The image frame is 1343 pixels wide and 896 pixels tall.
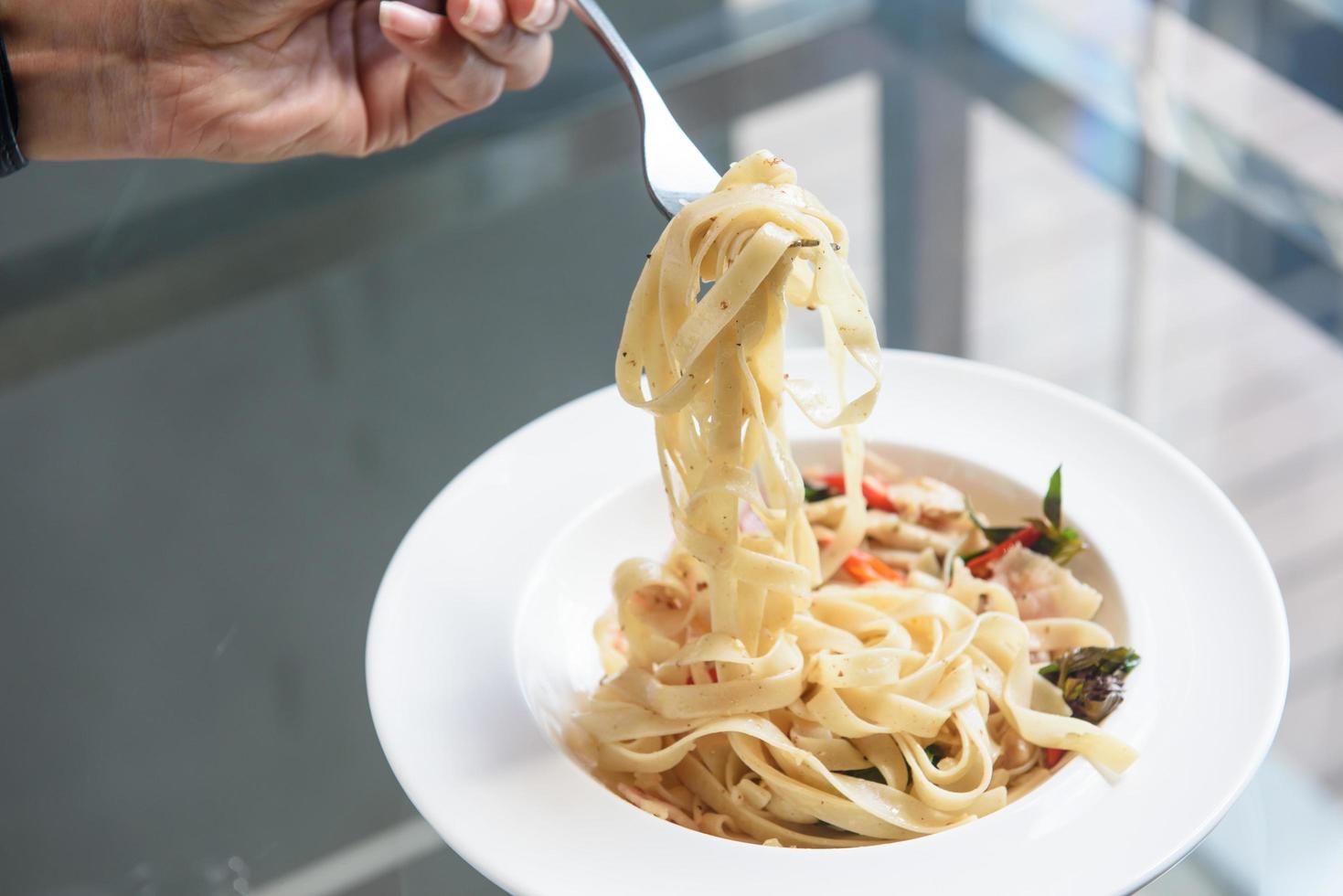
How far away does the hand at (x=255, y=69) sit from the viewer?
1933 millimetres

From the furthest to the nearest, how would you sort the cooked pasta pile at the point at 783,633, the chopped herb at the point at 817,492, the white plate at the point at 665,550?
the chopped herb at the point at 817,492 < the cooked pasta pile at the point at 783,633 < the white plate at the point at 665,550

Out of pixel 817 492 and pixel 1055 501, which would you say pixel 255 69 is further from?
pixel 1055 501

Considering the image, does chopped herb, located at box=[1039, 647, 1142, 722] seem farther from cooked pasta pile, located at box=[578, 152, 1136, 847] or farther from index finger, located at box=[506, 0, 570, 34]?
index finger, located at box=[506, 0, 570, 34]

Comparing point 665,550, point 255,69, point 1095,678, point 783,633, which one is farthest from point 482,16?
point 1095,678

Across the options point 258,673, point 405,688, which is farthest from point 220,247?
point 405,688

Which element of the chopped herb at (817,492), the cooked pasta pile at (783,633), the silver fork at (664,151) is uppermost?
the silver fork at (664,151)

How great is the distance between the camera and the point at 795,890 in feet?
4.16

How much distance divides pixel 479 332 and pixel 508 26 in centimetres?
43

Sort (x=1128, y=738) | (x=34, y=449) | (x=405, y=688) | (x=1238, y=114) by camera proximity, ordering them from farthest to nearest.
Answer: (x=1238, y=114)
(x=34, y=449)
(x=405, y=688)
(x=1128, y=738)

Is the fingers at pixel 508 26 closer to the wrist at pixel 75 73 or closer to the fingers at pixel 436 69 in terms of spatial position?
the fingers at pixel 436 69

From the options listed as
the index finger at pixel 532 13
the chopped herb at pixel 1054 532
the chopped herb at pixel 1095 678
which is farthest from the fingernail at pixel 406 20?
the chopped herb at pixel 1095 678

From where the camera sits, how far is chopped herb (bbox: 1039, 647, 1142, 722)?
1.46 meters

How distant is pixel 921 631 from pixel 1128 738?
312 mm

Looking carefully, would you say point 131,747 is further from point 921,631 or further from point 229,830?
→ point 921,631
